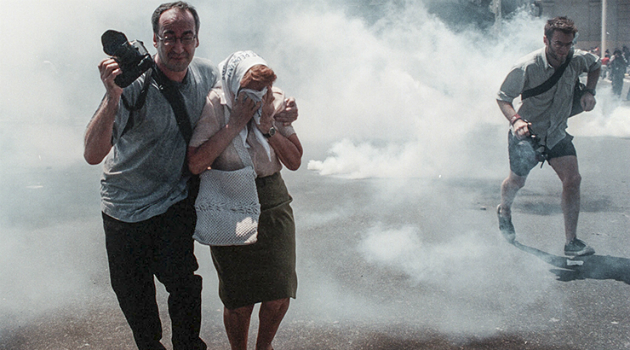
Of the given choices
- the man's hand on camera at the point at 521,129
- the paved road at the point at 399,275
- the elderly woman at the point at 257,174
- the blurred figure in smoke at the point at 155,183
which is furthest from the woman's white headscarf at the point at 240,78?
the man's hand on camera at the point at 521,129

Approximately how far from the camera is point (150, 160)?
221 centimetres

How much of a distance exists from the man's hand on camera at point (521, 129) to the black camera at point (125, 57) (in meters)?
2.52

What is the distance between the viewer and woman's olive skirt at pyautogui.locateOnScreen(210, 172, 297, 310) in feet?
7.60

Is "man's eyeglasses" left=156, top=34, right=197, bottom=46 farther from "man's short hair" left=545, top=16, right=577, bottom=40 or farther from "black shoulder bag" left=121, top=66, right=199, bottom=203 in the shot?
"man's short hair" left=545, top=16, right=577, bottom=40

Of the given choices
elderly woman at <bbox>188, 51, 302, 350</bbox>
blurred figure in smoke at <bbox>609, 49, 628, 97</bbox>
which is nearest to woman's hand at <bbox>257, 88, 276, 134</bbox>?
elderly woman at <bbox>188, 51, 302, 350</bbox>

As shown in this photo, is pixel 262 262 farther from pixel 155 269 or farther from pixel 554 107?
pixel 554 107

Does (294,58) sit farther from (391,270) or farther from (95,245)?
(391,270)

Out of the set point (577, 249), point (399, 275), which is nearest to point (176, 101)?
point (399, 275)

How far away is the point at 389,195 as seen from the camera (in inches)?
220

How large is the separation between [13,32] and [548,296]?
27.7ft

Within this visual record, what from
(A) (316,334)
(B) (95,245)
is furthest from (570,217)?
(B) (95,245)

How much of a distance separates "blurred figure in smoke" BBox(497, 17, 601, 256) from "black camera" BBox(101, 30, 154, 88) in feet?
8.36

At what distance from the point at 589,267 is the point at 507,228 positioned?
711 millimetres

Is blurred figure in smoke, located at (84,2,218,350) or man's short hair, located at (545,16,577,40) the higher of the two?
man's short hair, located at (545,16,577,40)
